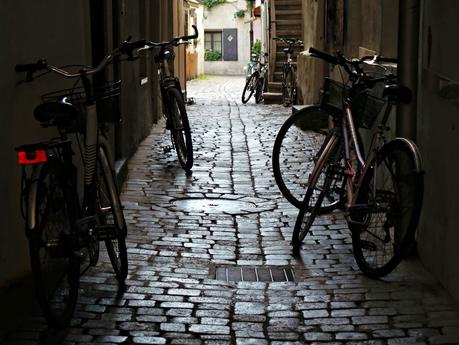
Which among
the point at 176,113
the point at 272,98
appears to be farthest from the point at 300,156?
the point at 272,98

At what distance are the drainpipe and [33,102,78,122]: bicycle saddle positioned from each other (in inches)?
96.7

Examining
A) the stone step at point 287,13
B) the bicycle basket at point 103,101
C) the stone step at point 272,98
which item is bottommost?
the stone step at point 272,98

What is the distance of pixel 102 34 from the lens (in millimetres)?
8805

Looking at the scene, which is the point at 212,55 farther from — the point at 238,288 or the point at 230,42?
the point at 238,288

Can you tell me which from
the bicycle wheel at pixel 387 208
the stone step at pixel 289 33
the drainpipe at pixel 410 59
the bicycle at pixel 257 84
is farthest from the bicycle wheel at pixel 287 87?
the bicycle wheel at pixel 387 208

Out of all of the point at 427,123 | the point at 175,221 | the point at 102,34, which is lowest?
the point at 175,221

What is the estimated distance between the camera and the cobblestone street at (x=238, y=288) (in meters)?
4.27

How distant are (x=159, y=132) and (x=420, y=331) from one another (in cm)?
896

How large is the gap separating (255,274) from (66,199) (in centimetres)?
164

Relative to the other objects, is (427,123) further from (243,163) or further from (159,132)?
(159,132)

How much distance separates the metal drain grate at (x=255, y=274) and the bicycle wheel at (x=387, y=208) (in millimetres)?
481

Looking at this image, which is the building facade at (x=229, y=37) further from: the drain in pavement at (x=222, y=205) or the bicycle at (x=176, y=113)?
the drain in pavement at (x=222, y=205)

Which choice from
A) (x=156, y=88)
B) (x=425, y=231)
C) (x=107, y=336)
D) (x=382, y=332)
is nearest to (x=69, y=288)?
(x=107, y=336)

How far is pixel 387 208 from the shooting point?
5102 mm
